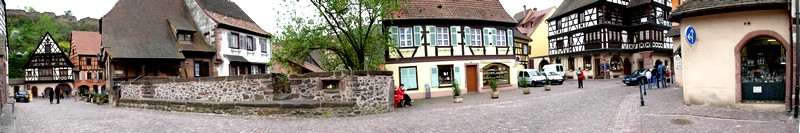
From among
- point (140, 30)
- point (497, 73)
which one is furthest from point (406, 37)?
point (140, 30)

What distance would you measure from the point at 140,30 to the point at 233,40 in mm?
4807

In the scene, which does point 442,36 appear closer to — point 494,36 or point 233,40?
point 494,36

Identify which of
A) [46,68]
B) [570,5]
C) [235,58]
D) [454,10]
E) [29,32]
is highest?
[29,32]

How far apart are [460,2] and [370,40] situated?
6.88 m

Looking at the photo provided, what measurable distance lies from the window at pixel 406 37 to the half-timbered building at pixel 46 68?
165 feet

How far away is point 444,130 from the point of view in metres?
10.6

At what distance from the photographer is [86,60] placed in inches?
2151

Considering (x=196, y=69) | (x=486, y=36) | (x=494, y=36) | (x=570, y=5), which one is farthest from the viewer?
(x=570, y=5)

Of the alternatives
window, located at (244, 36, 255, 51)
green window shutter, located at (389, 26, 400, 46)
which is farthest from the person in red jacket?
window, located at (244, 36, 255, 51)

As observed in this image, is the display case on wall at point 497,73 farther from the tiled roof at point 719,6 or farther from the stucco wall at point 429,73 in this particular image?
the tiled roof at point 719,6

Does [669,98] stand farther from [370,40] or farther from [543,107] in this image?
[370,40]

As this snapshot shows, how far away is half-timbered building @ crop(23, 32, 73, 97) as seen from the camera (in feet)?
184

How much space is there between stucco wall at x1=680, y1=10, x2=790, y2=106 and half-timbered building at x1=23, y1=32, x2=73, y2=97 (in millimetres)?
62573

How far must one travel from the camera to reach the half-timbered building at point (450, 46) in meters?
22.9
